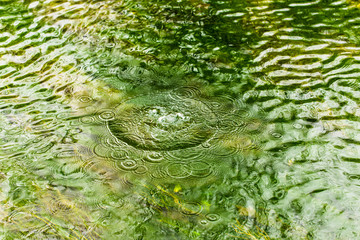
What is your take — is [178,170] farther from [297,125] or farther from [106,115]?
[297,125]

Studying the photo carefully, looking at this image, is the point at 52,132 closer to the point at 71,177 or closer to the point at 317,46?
the point at 71,177

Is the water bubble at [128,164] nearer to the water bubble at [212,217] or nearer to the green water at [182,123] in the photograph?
the green water at [182,123]

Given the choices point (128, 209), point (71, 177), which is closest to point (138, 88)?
point (71, 177)

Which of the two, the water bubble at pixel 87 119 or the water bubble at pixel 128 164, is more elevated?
the water bubble at pixel 87 119

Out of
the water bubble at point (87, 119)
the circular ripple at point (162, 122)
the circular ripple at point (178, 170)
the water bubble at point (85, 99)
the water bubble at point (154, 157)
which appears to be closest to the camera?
the circular ripple at point (178, 170)

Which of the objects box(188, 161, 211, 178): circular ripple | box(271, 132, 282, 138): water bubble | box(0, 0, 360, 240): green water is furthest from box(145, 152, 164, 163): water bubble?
box(271, 132, 282, 138): water bubble

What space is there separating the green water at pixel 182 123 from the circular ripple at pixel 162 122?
17 millimetres

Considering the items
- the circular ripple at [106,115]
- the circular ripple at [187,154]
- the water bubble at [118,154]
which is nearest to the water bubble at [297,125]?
the circular ripple at [187,154]

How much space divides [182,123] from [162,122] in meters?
0.21

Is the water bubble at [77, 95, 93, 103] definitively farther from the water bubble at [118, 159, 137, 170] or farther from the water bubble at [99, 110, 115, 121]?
the water bubble at [118, 159, 137, 170]

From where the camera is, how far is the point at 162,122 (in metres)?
3.91

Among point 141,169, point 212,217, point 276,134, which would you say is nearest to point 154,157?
point 141,169

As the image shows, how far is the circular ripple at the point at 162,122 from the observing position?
3670 mm

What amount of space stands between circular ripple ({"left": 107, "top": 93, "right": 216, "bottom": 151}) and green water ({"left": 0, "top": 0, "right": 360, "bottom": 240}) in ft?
0.05
